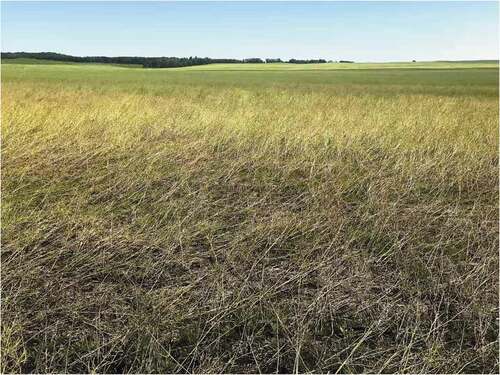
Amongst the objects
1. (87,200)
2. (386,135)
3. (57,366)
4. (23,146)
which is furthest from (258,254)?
(386,135)

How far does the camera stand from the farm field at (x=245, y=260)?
2160mm

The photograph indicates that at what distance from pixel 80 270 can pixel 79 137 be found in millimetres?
4046

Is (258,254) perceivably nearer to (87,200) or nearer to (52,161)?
(87,200)

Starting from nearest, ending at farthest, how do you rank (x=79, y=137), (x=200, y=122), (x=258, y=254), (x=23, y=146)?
(x=258, y=254)
(x=23, y=146)
(x=79, y=137)
(x=200, y=122)

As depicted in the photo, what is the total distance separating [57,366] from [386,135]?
6.29 meters

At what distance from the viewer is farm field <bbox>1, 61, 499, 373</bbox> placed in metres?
2.16

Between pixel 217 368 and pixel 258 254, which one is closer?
pixel 217 368

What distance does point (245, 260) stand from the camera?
10.0 feet

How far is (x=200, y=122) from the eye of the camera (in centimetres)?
831

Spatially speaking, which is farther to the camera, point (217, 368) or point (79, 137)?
point (79, 137)

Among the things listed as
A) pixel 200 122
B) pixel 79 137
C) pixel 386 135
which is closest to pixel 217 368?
pixel 79 137

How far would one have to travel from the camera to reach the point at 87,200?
13.2ft

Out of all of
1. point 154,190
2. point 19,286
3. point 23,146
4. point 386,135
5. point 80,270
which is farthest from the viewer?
point 386,135

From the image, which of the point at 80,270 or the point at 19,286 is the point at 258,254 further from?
the point at 19,286
